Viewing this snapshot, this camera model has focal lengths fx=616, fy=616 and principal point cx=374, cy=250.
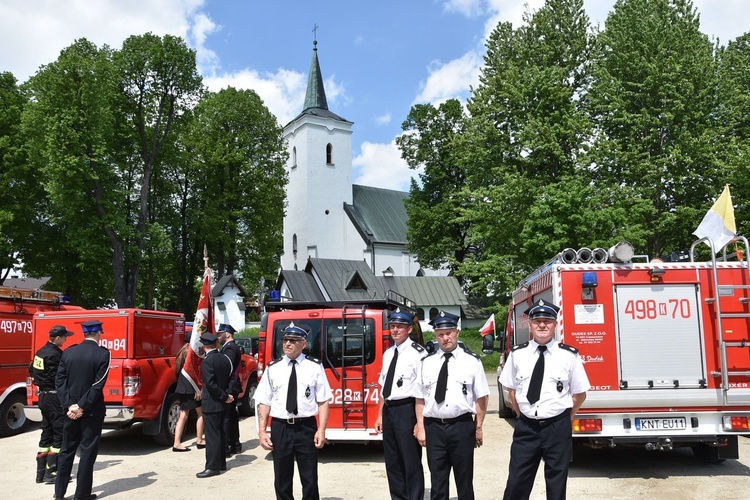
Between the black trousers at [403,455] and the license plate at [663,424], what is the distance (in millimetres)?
3325

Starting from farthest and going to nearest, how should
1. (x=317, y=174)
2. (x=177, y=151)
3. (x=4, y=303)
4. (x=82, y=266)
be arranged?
1. (x=317, y=174)
2. (x=177, y=151)
3. (x=82, y=266)
4. (x=4, y=303)

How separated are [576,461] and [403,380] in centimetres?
422

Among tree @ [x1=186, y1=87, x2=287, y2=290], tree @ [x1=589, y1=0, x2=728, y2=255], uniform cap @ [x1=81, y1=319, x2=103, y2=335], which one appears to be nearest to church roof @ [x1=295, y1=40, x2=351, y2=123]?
tree @ [x1=186, y1=87, x2=287, y2=290]

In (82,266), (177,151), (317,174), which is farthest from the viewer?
(317,174)

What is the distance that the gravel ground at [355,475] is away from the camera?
725cm

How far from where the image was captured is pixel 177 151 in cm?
3447

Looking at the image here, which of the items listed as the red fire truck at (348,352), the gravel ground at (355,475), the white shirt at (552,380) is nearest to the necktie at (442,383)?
the white shirt at (552,380)

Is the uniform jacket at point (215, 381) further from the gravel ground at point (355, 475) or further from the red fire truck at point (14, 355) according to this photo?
the red fire truck at point (14, 355)

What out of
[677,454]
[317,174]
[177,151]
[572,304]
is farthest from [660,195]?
[317,174]

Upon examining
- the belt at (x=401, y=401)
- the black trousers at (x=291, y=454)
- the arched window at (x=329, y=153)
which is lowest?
the black trousers at (x=291, y=454)

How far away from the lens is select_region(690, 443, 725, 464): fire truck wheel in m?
8.38

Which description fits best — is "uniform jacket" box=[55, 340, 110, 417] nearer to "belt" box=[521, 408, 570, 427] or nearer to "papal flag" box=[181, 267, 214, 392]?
"papal flag" box=[181, 267, 214, 392]

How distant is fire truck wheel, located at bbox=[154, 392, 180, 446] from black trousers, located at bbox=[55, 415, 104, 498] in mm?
3354

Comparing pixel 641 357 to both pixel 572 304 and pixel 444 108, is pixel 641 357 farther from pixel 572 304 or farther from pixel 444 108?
pixel 444 108
